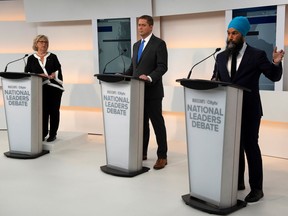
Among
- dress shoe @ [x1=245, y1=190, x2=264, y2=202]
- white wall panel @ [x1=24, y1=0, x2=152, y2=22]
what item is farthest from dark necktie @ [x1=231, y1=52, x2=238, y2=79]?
white wall panel @ [x1=24, y1=0, x2=152, y2=22]

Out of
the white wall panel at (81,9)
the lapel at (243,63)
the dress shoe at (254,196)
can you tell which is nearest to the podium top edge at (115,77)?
the lapel at (243,63)

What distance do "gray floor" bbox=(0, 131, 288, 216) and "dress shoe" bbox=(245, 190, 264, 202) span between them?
0.14 ft

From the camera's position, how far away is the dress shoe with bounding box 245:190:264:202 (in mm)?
3238

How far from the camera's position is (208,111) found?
9.68ft

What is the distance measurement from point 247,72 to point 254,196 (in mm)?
1011

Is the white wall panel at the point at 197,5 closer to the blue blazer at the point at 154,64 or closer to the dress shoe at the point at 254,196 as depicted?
the blue blazer at the point at 154,64

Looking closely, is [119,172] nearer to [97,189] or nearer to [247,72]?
[97,189]

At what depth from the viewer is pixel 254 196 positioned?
3.25 metres

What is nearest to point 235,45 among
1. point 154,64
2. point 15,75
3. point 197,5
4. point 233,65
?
point 233,65

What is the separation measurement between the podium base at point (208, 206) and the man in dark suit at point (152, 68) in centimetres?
101

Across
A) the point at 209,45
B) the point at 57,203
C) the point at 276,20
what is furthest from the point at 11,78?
the point at 276,20

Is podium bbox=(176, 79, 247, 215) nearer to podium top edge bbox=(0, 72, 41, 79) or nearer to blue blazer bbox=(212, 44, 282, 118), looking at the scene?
blue blazer bbox=(212, 44, 282, 118)

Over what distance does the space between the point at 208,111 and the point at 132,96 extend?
1.03m

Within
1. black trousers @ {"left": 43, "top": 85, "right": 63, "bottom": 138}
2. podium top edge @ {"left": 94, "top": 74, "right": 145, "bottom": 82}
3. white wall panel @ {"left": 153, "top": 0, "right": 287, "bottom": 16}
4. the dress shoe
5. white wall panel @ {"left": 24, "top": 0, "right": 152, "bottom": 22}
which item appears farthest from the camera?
white wall panel @ {"left": 24, "top": 0, "right": 152, "bottom": 22}
